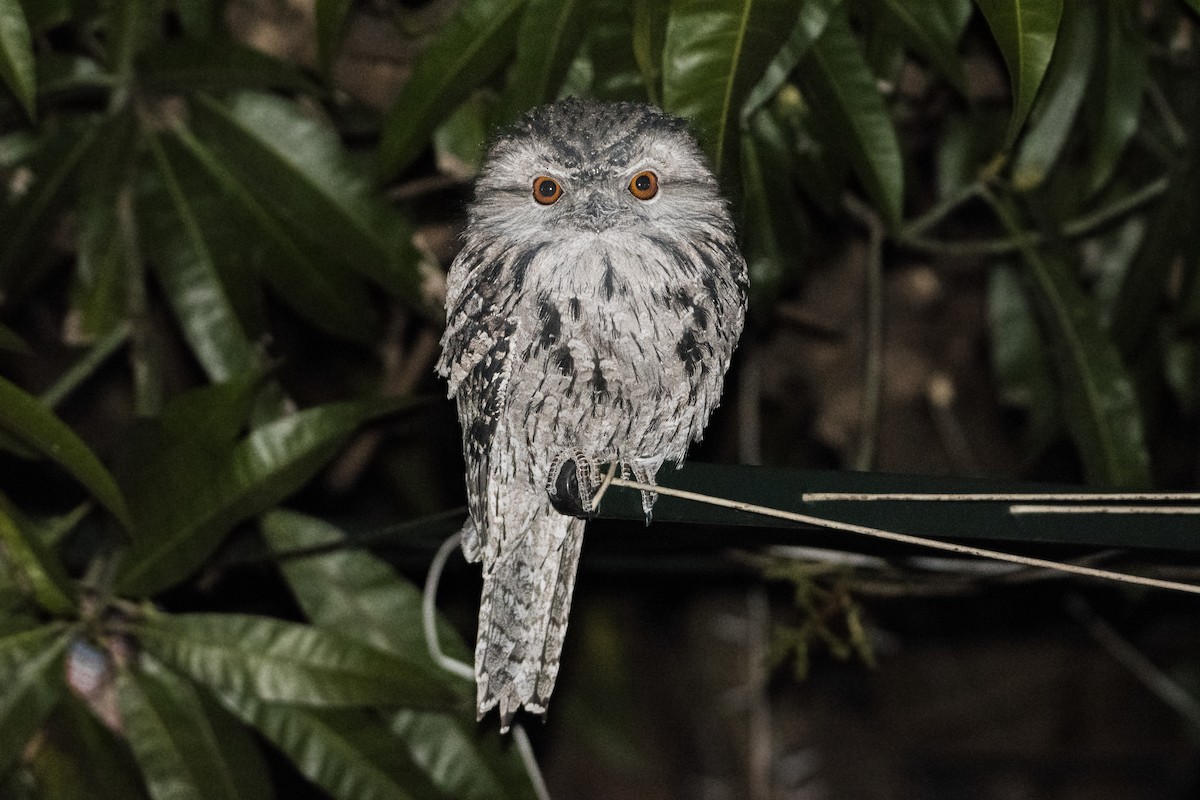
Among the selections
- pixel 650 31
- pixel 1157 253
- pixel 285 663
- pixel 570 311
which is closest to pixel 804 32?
pixel 650 31

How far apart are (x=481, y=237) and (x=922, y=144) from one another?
1922mm

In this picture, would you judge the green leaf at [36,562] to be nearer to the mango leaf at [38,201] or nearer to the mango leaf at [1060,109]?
the mango leaf at [38,201]

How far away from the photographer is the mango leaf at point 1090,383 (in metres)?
2.39

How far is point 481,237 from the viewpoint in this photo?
58.2 inches

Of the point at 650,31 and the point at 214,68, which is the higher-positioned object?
the point at 650,31

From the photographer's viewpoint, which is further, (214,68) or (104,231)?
(104,231)

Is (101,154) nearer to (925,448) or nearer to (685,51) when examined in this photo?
(685,51)

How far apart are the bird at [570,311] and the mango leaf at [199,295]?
1018mm

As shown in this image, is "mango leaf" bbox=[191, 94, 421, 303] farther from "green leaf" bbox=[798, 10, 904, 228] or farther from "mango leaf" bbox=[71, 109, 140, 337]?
"green leaf" bbox=[798, 10, 904, 228]

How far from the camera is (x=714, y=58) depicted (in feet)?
5.22

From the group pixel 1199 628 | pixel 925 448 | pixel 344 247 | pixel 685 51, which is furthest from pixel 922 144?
pixel 1199 628

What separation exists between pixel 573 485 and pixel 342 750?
3.45 feet

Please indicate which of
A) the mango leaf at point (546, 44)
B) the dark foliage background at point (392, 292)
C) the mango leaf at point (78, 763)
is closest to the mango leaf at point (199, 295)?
the dark foliage background at point (392, 292)

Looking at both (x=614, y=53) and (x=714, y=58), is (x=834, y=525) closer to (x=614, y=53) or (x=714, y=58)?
(x=714, y=58)
